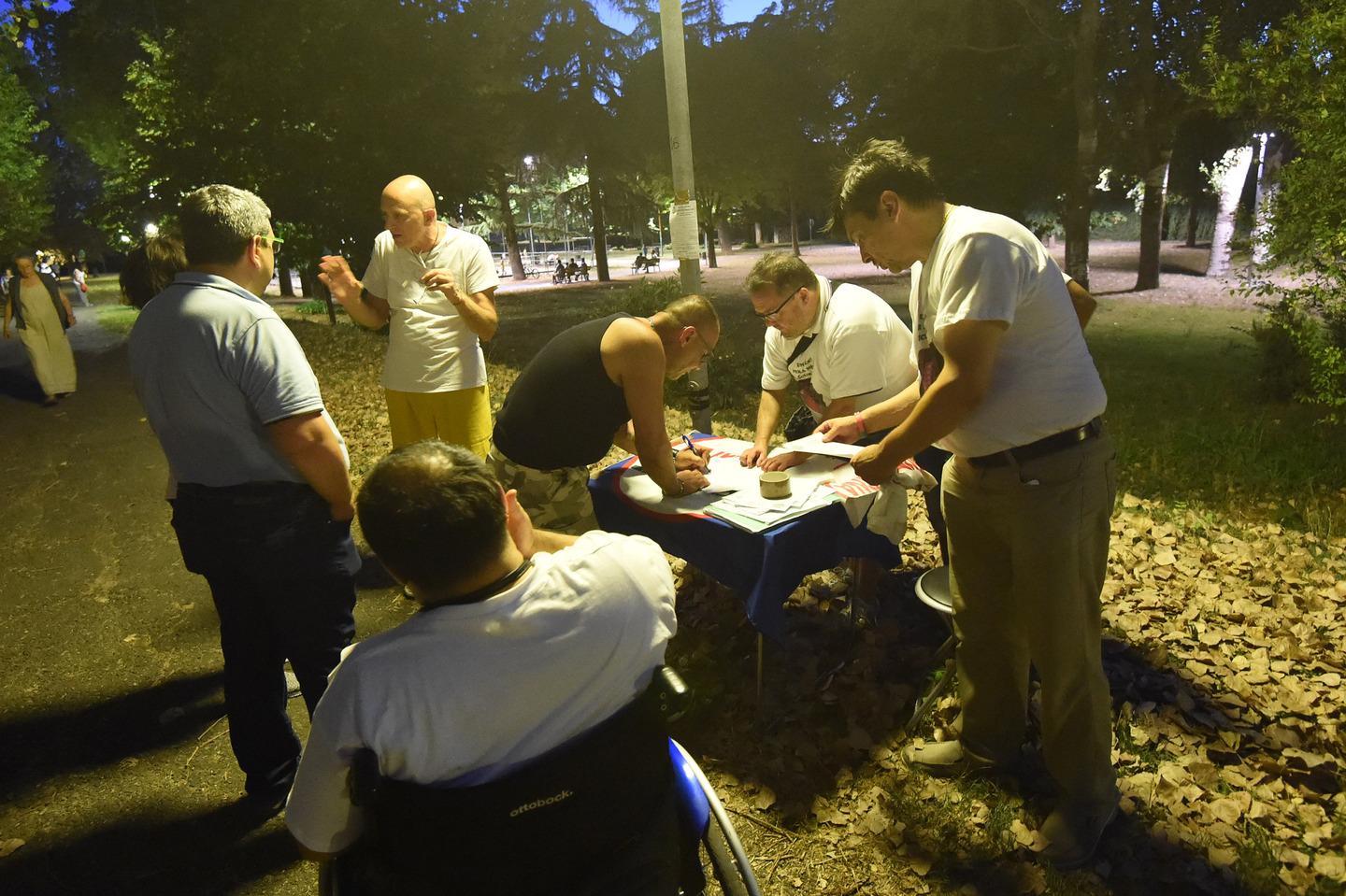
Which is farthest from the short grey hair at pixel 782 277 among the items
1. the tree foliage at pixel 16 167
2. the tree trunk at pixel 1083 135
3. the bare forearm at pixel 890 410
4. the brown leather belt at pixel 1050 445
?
the tree foliage at pixel 16 167

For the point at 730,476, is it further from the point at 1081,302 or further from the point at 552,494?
the point at 1081,302

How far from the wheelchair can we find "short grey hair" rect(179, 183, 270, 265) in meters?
2.02

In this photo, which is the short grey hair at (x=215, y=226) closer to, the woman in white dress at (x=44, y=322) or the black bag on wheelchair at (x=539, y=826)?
the black bag on wheelchair at (x=539, y=826)

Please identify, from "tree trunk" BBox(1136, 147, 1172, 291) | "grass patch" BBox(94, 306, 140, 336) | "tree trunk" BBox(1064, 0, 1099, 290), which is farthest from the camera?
"grass patch" BBox(94, 306, 140, 336)

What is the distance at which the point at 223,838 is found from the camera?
133 inches

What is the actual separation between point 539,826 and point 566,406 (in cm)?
201

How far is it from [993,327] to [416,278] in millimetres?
3442

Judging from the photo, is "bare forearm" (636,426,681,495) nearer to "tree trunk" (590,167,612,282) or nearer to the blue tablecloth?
the blue tablecloth

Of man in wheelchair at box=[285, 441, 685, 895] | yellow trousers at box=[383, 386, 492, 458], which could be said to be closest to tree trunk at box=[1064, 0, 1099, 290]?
yellow trousers at box=[383, 386, 492, 458]

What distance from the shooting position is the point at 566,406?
3.41m

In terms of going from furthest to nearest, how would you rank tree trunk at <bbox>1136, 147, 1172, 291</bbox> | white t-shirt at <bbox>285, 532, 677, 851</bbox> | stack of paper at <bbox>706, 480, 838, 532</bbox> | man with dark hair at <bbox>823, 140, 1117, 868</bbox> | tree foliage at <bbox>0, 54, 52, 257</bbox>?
tree foliage at <bbox>0, 54, 52, 257</bbox>, tree trunk at <bbox>1136, 147, 1172, 291</bbox>, stack of paper at <bbox>706, 480, 838, 532</bbox>, man with dark hair at <bbox>823, 140, 1117, 868</bbox>, white t-shirt at <bbox>285, 532, 677, 851</bbox>

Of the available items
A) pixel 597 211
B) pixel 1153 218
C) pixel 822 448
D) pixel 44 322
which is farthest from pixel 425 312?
pixel 597 211

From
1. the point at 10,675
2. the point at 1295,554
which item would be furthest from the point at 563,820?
the point at 1295,554

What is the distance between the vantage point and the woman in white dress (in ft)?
34.8
